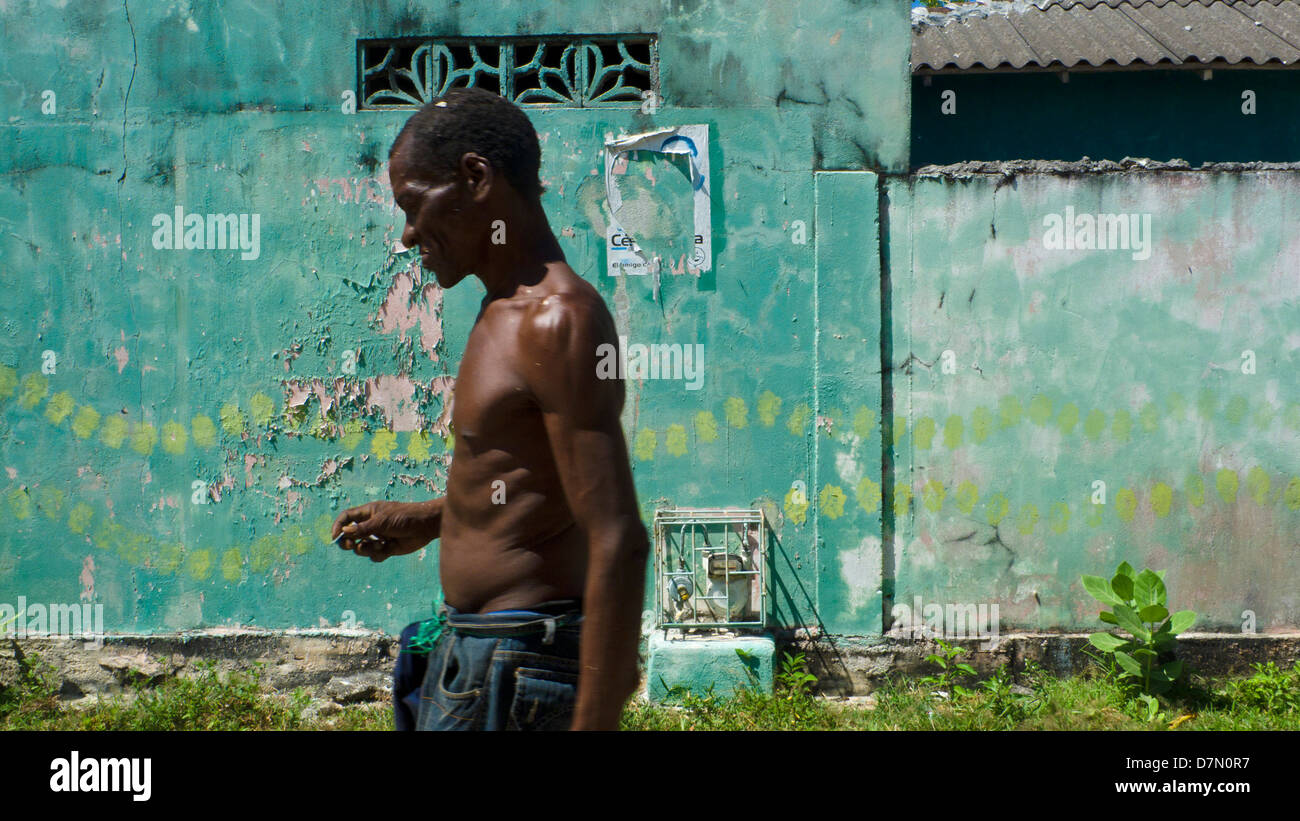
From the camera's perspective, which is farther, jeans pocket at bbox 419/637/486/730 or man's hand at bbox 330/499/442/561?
man's hand at bbox 330/499/442/561

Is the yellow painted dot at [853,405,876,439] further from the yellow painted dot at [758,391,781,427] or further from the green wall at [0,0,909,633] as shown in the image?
the yellow painted dot at [758,391,781,427]

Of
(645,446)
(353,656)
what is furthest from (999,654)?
(353,656)

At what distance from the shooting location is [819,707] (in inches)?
180

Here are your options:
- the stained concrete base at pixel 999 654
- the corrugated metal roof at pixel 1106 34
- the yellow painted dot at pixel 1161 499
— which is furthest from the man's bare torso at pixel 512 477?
the corrugated metal roof at pixel 1106 34

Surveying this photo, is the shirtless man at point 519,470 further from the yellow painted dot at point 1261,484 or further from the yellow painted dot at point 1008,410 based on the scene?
the yellow painted dot at point 1261,484

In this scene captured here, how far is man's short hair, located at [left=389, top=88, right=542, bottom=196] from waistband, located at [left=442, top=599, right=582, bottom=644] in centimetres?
86

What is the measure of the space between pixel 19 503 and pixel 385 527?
10.9 ft

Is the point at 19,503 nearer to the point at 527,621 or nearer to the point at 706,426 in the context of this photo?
the point at 706,426

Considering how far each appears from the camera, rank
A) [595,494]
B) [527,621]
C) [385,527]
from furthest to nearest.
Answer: [385,527]
[527,621]
[595,494]

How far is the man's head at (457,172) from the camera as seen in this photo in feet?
6.77

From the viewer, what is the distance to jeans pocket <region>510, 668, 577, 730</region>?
194 cm

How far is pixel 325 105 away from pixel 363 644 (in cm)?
251

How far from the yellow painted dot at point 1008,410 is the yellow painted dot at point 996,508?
345 mm

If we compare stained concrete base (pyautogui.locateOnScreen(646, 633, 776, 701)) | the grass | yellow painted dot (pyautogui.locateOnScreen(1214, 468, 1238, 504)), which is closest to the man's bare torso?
the grass
